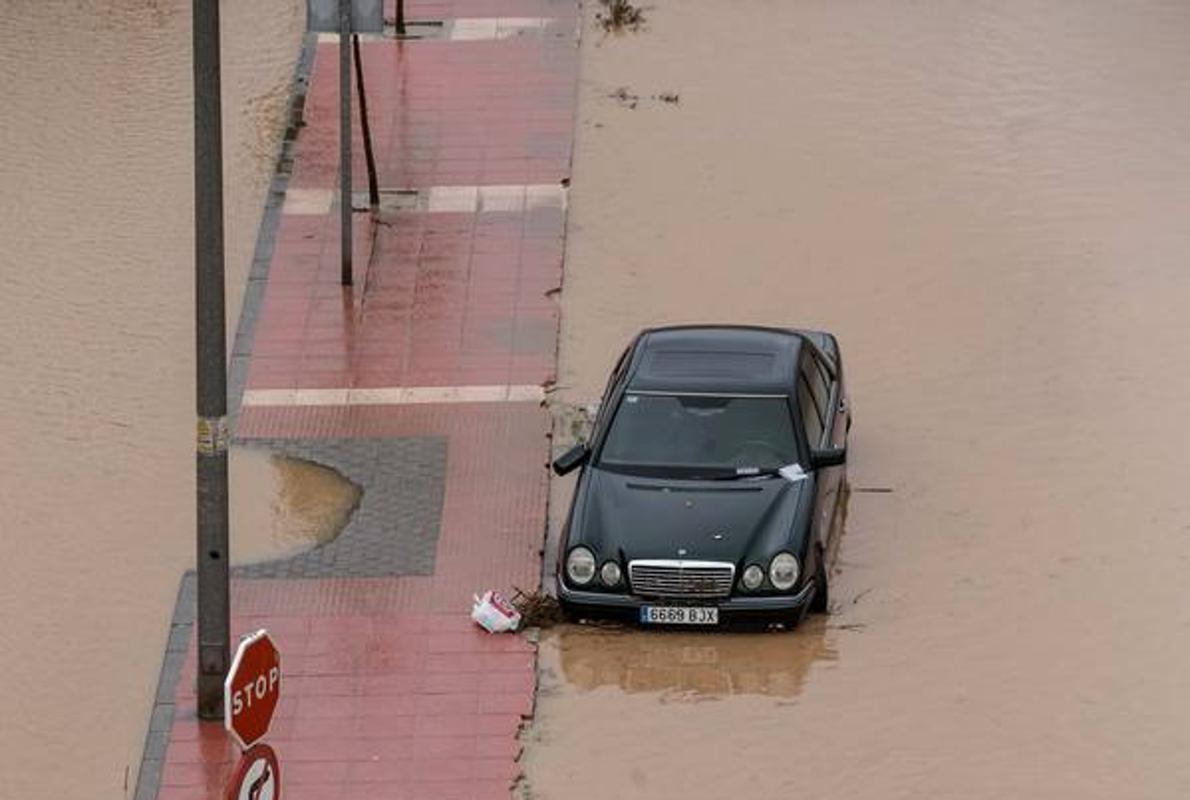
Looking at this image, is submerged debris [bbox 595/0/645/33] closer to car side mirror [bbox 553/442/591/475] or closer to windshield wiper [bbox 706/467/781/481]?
car side mirror [bbox 553/442/591/475]

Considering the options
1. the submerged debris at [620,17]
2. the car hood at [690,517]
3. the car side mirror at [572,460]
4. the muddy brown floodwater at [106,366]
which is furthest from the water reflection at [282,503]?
the submerged debris at [620,17]

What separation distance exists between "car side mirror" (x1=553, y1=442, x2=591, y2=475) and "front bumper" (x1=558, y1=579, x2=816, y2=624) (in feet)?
3.25

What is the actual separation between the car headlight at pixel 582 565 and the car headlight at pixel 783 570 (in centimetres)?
114

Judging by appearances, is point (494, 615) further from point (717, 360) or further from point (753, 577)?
point (717, 360)

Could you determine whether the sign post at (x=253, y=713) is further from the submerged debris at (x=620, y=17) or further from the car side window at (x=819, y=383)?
Result: the submerged debris at (x=620, y=17)

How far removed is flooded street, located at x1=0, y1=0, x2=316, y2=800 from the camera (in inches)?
734

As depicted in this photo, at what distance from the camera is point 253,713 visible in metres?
13.8

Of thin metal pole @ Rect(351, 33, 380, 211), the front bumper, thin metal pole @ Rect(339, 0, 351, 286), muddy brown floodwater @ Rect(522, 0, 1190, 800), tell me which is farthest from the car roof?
thin metal pole @ Rect(351, 33, 380, 211)

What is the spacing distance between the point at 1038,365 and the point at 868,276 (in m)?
2.22

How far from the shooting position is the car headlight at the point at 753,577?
18500 millimetres

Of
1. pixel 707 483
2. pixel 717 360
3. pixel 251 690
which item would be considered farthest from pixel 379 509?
pixel 251 690

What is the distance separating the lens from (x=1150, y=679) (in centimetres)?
1828

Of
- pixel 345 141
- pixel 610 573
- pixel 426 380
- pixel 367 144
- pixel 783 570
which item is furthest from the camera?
pixel 367 144

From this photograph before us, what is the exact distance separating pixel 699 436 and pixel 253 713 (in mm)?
6264
